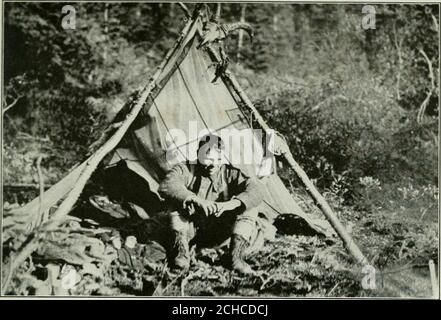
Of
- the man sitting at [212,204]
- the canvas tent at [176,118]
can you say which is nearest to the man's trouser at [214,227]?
the man sitting at [212,204]

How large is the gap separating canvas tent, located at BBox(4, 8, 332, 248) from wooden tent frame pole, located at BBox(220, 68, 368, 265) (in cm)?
4

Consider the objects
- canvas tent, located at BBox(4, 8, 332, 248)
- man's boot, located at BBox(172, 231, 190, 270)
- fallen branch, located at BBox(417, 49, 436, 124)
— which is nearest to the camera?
man's boot, located at BBox(172, 231, 190, 270)

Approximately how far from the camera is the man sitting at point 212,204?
464 cm

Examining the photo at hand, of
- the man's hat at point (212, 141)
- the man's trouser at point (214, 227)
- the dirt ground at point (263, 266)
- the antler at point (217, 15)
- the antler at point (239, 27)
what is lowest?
the dirt ground at point (263, 266)

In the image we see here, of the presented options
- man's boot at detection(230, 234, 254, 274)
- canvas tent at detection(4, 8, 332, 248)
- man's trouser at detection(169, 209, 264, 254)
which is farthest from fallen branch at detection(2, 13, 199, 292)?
man's boot at detection(230, 234, 254, 274)

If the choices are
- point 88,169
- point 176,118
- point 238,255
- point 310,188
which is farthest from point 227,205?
point 88,169

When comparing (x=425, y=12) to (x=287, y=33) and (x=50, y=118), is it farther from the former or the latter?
(x=50, y=118)

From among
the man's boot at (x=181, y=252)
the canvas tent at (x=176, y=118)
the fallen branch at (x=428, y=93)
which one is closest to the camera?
the man's boot at (x=181, y=252)

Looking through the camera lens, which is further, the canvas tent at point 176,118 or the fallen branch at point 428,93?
the fallen branch at point 428,93

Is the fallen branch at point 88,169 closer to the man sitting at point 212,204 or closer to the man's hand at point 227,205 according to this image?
the man sitting at point 212,204

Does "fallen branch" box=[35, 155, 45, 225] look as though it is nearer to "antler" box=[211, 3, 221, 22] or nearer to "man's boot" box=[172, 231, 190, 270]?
"man's boot" box=[172, 231, 190, 270]

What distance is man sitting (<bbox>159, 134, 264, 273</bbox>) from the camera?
4.64 m

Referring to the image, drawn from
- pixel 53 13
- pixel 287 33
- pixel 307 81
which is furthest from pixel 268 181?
pixel 53 13

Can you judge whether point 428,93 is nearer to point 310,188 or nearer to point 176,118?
point 310,188
